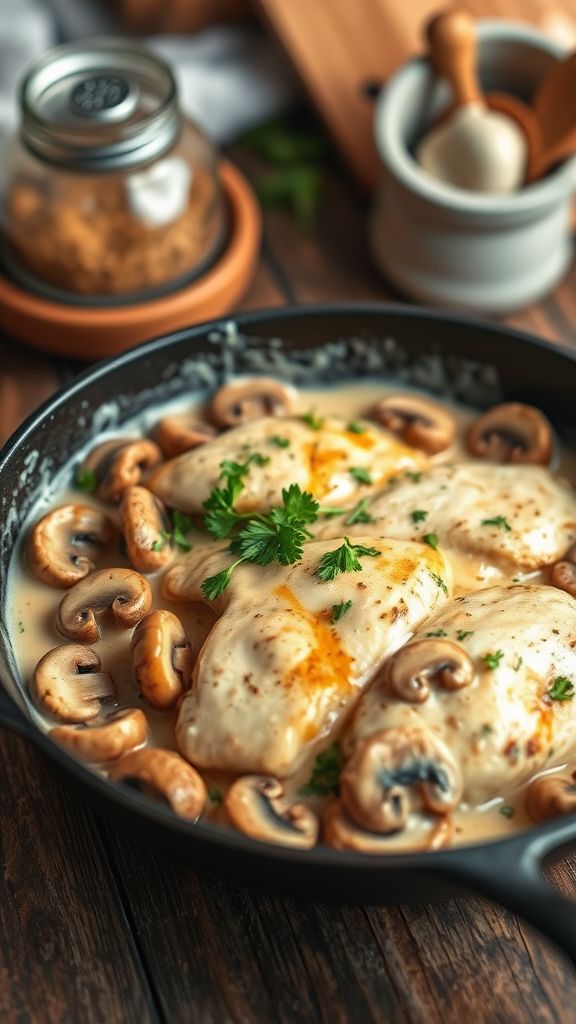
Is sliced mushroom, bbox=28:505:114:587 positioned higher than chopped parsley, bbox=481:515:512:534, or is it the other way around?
sliced mushroom, bbox=28:505:114:587

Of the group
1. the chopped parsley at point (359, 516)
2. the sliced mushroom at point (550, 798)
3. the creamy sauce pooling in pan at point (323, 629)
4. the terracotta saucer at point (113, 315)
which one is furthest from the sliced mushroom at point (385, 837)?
the terracotta saucer at point (113, 315)

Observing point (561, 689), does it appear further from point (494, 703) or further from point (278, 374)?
point (278, 374)

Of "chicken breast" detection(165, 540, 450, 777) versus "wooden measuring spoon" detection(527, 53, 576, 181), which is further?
"wooden measuring spoon" detection(527, 53, 576, 181)

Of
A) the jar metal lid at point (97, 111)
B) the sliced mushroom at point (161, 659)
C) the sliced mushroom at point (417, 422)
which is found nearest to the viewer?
the sliced mushroom at point (161, 659)

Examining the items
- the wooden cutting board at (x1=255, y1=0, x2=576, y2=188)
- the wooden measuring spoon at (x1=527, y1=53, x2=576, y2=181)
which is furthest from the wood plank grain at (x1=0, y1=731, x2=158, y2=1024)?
the wooden cutting board at (x1=255, y1=0, x2=576, y2=188)

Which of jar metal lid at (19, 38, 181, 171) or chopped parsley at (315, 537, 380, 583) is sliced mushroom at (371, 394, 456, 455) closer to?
chopped parsley at (315, 537, 380, 583)

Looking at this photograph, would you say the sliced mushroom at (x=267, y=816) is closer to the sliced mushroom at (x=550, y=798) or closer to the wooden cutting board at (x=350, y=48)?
the sliced mushroom at (x=550, y=798)

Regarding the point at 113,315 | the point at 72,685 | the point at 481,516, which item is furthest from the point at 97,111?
the point at 72,685
